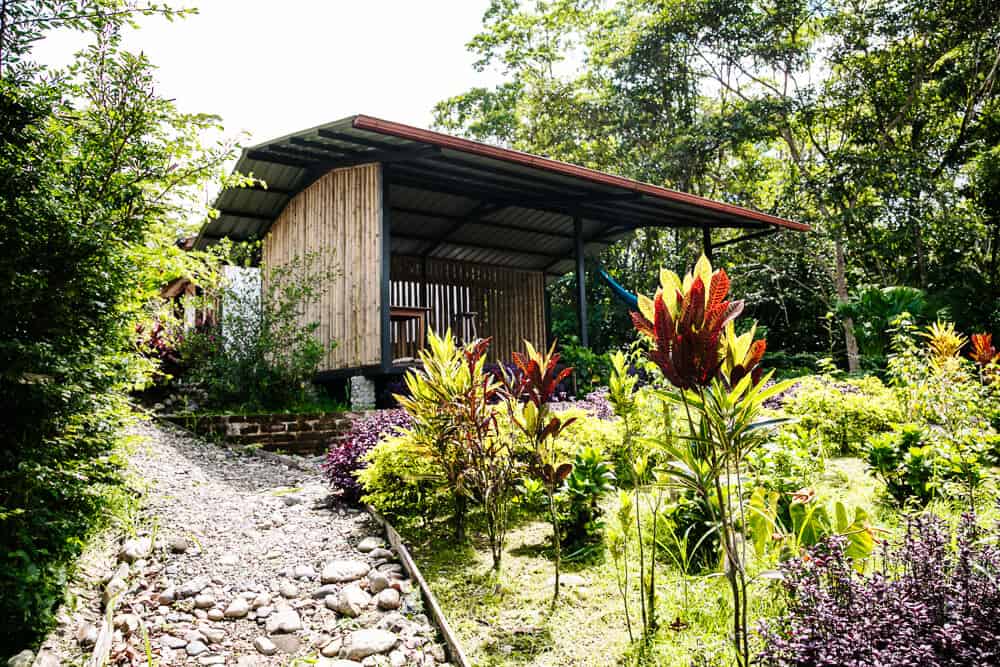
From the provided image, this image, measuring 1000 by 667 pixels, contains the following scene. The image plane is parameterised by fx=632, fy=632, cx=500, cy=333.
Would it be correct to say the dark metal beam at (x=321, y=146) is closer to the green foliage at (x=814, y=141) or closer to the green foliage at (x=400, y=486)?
the green foliage at (x=400, y=486)

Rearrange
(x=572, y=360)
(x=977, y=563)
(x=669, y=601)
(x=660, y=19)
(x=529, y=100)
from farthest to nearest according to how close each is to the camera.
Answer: (x=529, y=100), (x=660, y=19), (x=572, y=360), (x=669, y=601), (x=977, y=563)

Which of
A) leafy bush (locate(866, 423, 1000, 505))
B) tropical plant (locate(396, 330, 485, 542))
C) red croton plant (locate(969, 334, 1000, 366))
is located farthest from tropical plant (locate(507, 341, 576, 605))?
red croton plant (locate(969, 334, 1000, 366))

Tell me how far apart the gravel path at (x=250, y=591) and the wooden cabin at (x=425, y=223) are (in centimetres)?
379

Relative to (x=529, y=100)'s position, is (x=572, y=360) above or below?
below

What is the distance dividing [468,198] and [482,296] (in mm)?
2866

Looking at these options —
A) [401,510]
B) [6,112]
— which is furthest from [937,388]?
[6,112]

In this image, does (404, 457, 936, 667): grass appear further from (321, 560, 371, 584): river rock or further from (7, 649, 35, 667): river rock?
(7, 649, 35, 667): river rock

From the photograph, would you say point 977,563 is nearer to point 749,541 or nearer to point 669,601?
point 669,601

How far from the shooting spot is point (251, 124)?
385 cm

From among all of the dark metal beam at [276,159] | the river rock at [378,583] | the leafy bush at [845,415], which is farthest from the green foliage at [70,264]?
the leafy bush at [845,415]

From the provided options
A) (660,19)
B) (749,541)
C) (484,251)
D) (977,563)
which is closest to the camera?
(977,563)

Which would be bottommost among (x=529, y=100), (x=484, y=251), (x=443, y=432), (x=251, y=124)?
(x=443, y=432)

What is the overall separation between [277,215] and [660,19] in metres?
9.94

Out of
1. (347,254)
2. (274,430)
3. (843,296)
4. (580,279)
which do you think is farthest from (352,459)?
(843,296)
